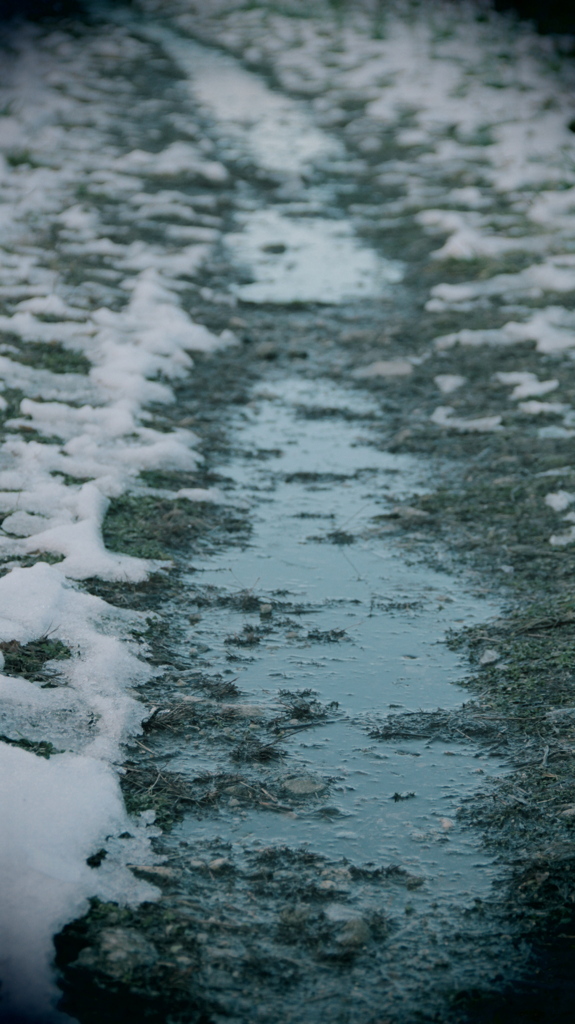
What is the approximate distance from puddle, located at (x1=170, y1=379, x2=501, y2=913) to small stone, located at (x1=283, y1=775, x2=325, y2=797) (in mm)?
18

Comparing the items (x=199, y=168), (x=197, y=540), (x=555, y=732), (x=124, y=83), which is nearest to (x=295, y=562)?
(x=197, y=540)

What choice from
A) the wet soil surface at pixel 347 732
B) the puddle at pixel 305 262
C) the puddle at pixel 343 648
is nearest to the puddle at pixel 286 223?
the puddle at pixel 305 262

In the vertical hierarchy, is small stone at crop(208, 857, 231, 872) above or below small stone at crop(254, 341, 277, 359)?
above

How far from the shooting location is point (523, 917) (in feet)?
6.82

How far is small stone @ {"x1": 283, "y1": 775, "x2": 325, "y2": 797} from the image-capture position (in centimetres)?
243

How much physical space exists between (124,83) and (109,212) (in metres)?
6.01

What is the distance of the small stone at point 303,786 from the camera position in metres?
2.43

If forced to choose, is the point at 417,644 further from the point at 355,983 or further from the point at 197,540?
the point at 355,983

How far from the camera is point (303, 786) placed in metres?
2.45

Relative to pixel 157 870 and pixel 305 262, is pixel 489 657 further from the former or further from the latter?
pixel 305 262

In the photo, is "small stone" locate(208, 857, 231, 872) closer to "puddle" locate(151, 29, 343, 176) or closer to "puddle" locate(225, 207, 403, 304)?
"puddle" locate(225, 207, 403, 304)

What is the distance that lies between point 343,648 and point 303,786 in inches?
27.1

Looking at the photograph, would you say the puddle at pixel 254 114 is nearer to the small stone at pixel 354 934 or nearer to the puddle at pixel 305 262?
the puddle at pixel 305 262

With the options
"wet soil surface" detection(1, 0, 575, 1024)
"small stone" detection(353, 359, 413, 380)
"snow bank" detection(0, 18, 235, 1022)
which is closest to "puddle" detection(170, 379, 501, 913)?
"wet soil surface" detection(1, 0, 575, 1024)
